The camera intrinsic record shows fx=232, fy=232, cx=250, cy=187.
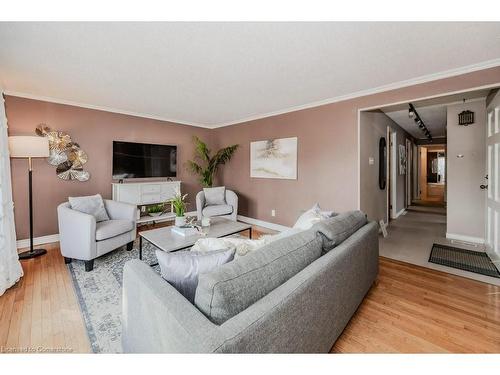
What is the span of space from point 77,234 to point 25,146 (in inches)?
53.9

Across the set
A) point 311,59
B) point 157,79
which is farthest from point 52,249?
point 311,59

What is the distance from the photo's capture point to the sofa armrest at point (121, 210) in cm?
321

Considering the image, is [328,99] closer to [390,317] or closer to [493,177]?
[493,177]

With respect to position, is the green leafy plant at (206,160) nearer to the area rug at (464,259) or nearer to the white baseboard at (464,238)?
the area rug at (464,259)

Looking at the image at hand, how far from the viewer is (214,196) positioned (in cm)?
457

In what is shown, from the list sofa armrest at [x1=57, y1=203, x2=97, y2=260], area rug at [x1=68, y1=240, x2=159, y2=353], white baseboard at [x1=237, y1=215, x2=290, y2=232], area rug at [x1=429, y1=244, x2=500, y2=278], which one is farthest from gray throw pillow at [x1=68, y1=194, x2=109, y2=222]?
area rug at [x1=429, y1=244, x2=500, y2=278]

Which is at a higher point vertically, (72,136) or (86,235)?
(72,136)

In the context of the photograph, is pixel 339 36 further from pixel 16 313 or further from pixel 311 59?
pixel 16 313

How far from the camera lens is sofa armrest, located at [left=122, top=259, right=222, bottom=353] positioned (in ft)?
2.42

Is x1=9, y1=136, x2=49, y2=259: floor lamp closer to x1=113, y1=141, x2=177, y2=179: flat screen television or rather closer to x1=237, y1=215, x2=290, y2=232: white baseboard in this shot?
x1=113, y1=141, x2=177, y2=179: flat screen television

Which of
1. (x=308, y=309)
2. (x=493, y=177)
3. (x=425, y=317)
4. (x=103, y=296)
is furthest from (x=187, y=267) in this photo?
(x=493, y=177)

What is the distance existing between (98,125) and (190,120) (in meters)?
1.74

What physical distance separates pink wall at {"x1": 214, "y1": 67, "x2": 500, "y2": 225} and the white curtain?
3.58 meters

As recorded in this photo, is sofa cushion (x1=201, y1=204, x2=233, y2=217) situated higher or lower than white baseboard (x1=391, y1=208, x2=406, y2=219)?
higher
